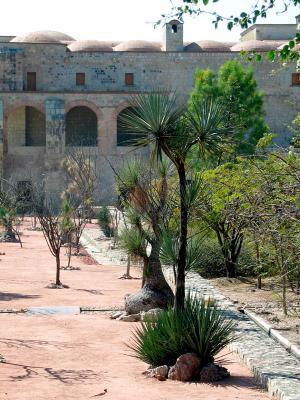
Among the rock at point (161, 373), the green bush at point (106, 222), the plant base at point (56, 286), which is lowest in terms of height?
the green bush at point (106, 222)

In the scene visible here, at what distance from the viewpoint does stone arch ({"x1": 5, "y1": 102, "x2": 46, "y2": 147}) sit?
139ft

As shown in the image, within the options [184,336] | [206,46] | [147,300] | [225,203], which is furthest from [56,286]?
[206,46]

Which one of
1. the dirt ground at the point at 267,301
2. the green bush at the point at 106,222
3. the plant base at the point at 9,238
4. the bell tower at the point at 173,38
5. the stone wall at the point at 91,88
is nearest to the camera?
the dirt ground at the point at 267,301

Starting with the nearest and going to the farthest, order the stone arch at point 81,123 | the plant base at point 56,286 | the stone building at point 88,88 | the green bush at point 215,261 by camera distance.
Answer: the plant base at point 56,286 → the green bush at point 215,261 → the stone building at point 88,88 → the stone arch at point 81,123

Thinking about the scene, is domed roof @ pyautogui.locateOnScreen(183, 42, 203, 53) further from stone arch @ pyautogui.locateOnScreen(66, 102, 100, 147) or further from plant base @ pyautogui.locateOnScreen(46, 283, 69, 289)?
plant base @ pyautogui.locateOnScreen(46, 283, 69, 289)

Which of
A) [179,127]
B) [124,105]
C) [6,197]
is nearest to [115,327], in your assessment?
[179,127]

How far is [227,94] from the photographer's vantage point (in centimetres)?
3117

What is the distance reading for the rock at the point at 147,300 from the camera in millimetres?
11992

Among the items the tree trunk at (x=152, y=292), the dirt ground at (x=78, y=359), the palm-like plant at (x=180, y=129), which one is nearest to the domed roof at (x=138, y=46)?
the dirt ground at (x=78, y=359)

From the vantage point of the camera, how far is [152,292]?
40.1ft

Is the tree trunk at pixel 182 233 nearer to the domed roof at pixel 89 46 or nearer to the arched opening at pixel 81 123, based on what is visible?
the arched opening at pixel 81 123

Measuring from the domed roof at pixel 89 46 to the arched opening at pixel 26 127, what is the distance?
3854mm

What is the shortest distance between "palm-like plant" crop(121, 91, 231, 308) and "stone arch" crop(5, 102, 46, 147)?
33.5 m

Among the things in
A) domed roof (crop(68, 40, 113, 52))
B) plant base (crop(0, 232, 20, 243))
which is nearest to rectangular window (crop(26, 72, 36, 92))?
domed roof (crop(68, 40, 113, 52))
